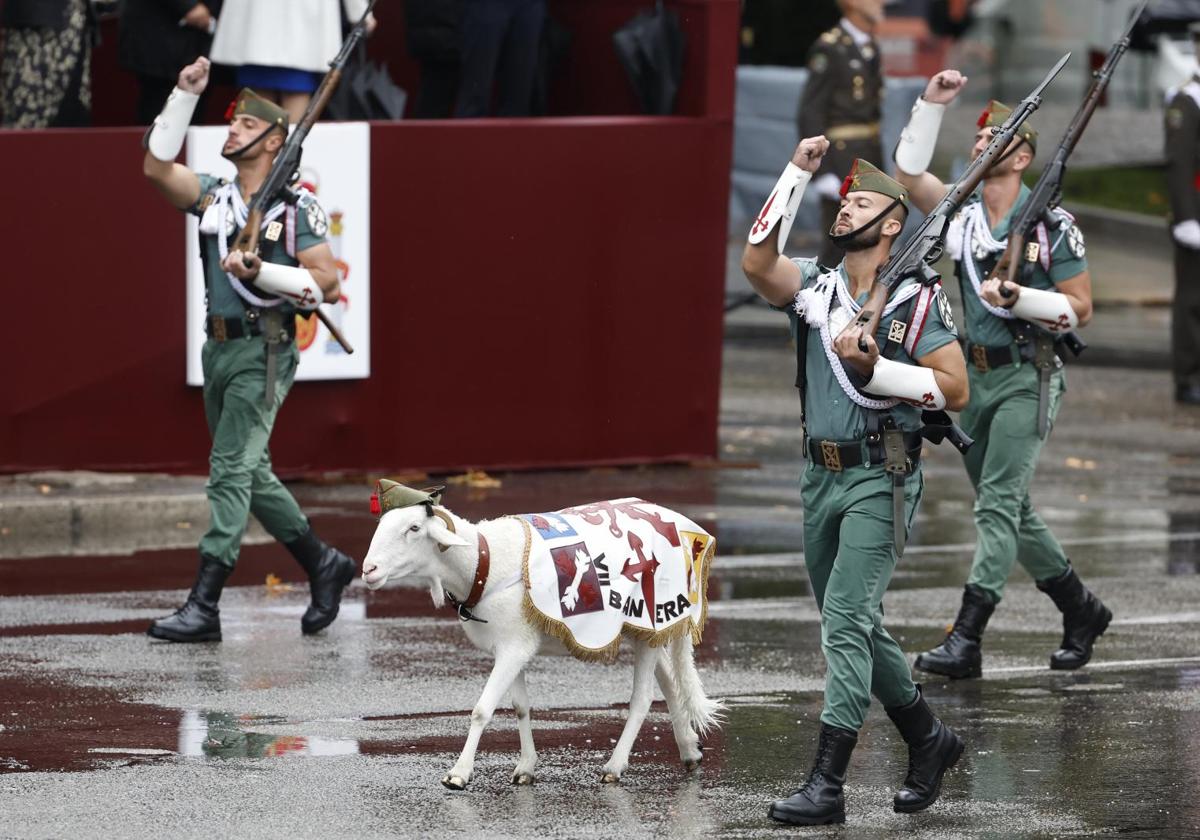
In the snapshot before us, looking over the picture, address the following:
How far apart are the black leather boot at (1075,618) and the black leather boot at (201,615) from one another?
11.4ft

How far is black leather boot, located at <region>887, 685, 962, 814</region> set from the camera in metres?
7.60

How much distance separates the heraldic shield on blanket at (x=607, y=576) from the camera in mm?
7617

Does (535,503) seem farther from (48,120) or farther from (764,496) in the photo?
(48,120)

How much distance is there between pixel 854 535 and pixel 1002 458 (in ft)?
7.90

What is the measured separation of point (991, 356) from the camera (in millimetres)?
9812

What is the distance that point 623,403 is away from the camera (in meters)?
14.7

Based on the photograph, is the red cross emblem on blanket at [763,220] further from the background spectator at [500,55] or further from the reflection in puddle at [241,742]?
the background spectator at [500,55]

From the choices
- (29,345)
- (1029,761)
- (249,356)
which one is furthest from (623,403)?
(1029,761)

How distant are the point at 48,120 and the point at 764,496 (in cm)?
472

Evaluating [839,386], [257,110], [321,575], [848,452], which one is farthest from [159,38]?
[848,452]

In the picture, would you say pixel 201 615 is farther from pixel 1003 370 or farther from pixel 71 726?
pixel 1003 370

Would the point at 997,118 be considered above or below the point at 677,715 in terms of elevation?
above

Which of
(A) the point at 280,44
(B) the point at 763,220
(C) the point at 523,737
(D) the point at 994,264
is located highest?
(A) the point at 280,44

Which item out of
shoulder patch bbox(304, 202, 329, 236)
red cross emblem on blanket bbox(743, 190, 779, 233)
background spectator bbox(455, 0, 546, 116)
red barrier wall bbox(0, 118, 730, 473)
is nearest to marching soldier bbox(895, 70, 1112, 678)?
red cross emblem on blanket bbox(743, 190, 779, 233)
